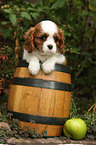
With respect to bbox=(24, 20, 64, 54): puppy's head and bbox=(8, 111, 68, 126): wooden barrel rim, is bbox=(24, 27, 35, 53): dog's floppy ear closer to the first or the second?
bbox=(24, 20, 64, 54): puppy's head

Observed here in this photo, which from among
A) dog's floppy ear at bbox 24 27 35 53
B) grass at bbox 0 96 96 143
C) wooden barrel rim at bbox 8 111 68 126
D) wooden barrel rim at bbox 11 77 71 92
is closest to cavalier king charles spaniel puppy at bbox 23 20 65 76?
dog's floppy ear at bbox 24 27 35 53

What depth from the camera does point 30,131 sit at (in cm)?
219

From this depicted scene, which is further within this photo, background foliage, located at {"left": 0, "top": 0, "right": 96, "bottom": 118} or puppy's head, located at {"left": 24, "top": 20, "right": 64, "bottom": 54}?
background foliage, located at {"left": 0, "top": 0, "right": 96, "bottom": 118}

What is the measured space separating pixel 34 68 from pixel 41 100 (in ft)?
1.37

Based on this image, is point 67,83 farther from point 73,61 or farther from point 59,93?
point 73,61

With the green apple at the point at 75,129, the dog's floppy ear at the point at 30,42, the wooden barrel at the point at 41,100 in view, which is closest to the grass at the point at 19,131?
the wooden barrel at the point at 41,100

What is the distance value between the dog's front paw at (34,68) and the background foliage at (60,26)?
0.70m

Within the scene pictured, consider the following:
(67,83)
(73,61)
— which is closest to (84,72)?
(73,61)

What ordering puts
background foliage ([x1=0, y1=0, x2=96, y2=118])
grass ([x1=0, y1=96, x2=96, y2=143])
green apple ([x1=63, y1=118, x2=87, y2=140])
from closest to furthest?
grass ([x1=0, y1=96, x2=96, y2=143])
green apple ([x1=63, y1=118, x2=87, y2=140])
background foliage ([x1=0, y1=0, x2=96, y2=118])

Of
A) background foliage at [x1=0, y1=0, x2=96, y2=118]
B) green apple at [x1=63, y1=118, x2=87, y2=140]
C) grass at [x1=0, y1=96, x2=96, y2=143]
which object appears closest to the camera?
grass at [x1=0, y1=96, x2=96, y2=143]

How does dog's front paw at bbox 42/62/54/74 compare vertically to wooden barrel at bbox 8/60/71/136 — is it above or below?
above

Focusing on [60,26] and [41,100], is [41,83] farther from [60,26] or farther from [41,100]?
[60,26]

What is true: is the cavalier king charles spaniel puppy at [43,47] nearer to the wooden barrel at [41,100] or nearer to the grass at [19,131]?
the wooden barrel at [41,100]

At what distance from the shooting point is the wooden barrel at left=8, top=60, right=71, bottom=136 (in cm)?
229
